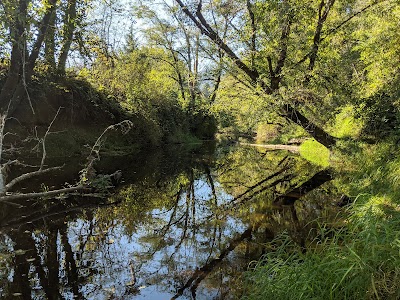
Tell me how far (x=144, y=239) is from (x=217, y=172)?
297 inches

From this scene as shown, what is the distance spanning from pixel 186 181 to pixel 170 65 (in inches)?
833

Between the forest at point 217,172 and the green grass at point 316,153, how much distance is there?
15cm

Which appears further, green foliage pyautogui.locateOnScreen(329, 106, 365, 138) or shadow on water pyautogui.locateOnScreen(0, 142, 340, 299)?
green foliage pyautogui.locateOnScreen(329, 106, 365, 138)

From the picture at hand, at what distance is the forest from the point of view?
377cm

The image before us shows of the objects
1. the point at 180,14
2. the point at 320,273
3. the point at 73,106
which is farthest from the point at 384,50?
the point at 73,106

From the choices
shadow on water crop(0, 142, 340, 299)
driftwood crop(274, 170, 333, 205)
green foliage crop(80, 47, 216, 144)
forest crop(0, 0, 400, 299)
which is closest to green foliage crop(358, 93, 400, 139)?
forest crop(0, 0, 400, 299)

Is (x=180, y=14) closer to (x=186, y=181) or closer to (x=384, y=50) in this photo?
(x=186, y=181)

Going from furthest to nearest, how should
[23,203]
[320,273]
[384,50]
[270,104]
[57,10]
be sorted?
[270,104] → [57,10] → [384,50] → [23,203] → [320,273]

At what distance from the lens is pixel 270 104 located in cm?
Answer: 1123

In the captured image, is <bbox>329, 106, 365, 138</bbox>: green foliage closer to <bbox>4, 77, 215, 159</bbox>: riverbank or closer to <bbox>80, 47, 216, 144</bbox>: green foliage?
<bbox>4, 77, 215, 159</bbox>: riverbank

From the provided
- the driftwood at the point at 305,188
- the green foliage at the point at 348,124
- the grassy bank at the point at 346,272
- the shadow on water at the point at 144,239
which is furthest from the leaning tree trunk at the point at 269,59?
the grassy bank at the point at 346,272

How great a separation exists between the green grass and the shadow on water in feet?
15.7

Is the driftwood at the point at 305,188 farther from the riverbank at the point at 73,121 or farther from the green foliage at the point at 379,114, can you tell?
the riverbank at the point at 73,121

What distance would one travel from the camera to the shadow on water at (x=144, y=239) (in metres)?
3.89
